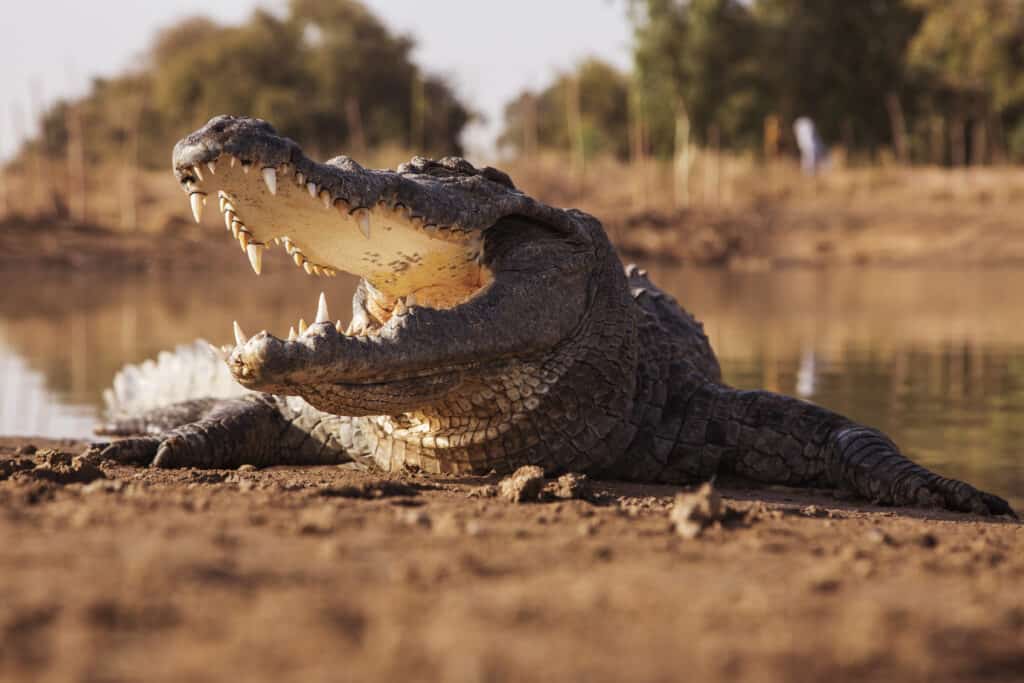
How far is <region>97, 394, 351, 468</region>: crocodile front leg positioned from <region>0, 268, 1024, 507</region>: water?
62.5 inches

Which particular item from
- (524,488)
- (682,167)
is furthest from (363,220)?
(682,167)

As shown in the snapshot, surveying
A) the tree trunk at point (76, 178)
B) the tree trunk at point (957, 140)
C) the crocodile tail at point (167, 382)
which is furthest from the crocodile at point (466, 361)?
the tree trunk at point (957, 140)

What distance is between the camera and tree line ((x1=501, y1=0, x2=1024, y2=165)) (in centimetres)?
3167

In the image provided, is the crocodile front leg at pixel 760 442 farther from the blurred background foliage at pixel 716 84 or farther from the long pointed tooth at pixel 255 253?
Result: the blurred background foliage at pixel 716 84

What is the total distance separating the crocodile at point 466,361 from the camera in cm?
316

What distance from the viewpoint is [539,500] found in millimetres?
3084

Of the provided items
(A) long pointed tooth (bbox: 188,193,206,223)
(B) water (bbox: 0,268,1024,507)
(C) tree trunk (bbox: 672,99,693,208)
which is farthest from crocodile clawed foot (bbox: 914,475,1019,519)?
(C) tree trunk (bbox: 672,99,693,208)

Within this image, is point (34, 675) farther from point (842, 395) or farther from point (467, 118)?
point (467, 118)

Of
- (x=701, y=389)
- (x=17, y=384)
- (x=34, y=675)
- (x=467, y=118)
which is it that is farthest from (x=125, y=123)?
(x=34, y=675)

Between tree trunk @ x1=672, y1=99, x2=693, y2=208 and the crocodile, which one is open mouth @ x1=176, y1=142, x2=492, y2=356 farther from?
tree trunk @ x1=672, y1=99, x2=693, y2=208

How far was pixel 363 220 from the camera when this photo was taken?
3.31m

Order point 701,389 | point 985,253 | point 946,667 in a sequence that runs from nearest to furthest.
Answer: point 946,667 → point 701,389 → point 985,253

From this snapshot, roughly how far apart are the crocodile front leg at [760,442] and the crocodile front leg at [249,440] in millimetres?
1175

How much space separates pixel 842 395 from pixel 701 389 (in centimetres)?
253
